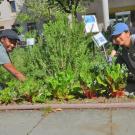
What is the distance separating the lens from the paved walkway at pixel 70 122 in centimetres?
623

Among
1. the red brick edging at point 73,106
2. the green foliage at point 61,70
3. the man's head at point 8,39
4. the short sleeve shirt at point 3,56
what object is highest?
the man's head at point 8,39

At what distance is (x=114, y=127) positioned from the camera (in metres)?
6.27

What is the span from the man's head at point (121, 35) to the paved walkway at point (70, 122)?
114 centimetres

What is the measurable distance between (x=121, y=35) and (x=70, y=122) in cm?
170

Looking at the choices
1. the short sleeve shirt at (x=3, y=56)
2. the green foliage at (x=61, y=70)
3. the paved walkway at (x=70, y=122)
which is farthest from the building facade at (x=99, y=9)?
the short sleeve shirt at (x=3, y=56)

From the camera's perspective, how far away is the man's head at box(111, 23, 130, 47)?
23.4 feet

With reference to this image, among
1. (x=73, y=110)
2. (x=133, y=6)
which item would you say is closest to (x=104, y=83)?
(x=73, y=110)

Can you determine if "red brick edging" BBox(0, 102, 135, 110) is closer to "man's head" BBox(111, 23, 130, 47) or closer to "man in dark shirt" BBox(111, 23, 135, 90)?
"man in dark shirt" BBox(111, 23, 135, 90)

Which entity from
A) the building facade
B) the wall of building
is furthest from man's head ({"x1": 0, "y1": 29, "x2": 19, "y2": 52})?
the wall of building

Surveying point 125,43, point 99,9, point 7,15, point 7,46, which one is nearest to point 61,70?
point 125,43

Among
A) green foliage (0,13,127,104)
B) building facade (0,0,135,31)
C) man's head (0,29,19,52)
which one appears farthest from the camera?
building facade (0,0,135,31)

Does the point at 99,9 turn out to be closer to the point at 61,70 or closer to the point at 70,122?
the point at 61,70

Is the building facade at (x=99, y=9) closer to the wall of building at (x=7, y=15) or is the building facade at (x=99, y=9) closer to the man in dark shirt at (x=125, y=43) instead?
the wall of building at (x=7, y=15)

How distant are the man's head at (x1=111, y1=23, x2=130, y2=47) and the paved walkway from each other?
45.0 inches
